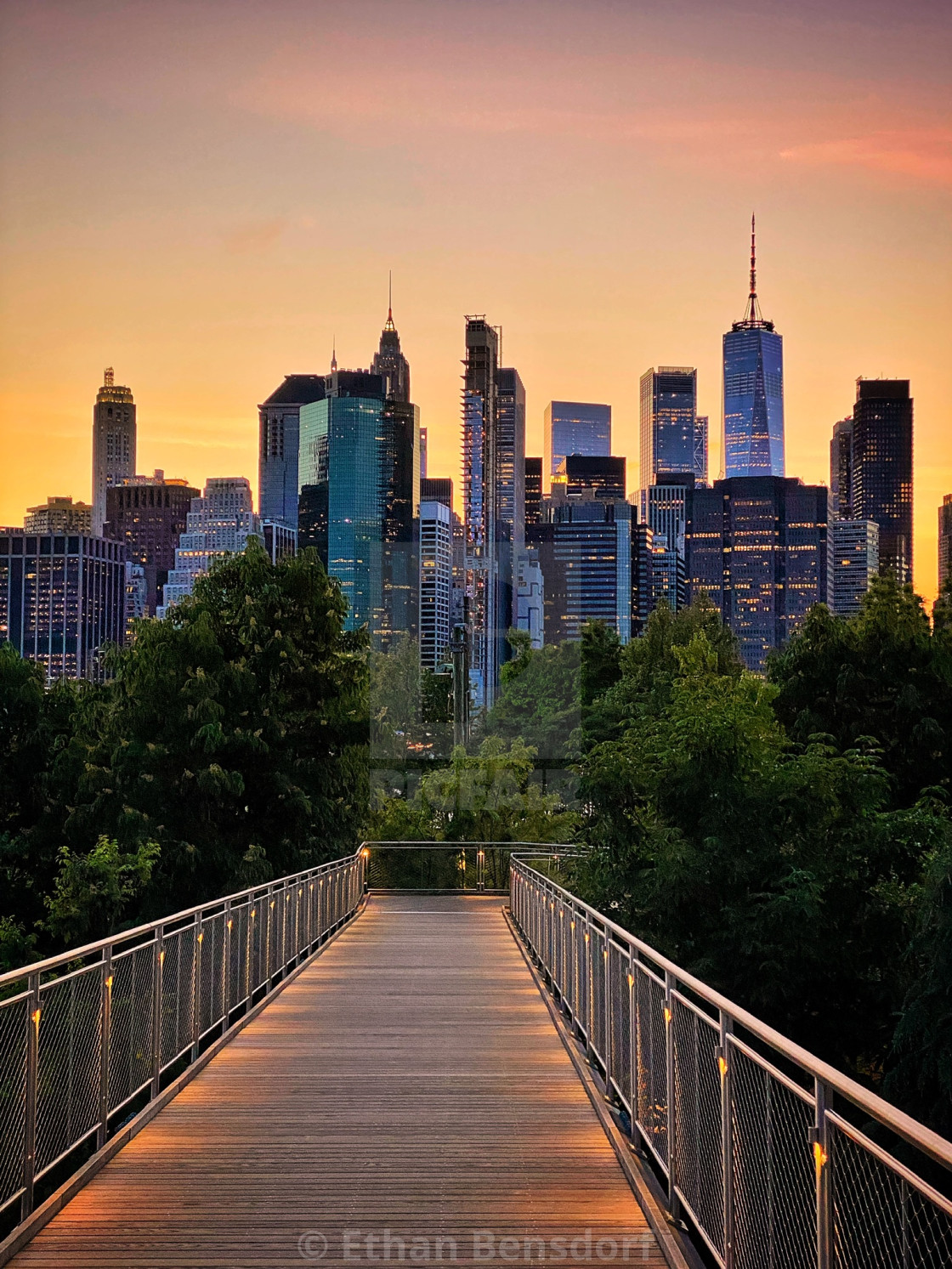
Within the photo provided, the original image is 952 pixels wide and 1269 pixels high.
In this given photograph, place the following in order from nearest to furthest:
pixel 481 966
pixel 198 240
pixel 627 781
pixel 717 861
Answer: pixel 481 966 → pixel 717 861 → pixel 627 781 → pixel 198 240

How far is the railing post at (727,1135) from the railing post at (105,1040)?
127 inches

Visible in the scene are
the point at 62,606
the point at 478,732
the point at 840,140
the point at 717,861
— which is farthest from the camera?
the point at 62,606

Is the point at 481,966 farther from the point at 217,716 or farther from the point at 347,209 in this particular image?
the point at 347,209

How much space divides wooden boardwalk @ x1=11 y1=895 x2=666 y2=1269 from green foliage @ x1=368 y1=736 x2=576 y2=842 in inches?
1229

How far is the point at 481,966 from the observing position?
616 inches

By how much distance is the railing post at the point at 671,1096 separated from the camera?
559 cm

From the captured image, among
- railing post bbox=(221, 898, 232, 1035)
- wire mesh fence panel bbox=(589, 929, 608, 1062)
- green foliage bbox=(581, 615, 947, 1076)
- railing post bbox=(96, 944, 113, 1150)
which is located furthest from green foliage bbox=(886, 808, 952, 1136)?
railing post bbox=(96, 944, 113, 1150)

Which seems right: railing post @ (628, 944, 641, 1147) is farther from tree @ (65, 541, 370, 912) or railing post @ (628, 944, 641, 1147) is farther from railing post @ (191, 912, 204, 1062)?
tree @ (65, 541, 370, 912)

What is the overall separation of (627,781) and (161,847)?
10.4 m

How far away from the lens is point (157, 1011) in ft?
25.5

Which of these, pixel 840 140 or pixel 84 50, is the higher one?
pixel 840 140

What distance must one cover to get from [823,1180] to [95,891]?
78.6 ft

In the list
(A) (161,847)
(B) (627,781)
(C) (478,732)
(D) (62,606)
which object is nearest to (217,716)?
(A) (161,847)

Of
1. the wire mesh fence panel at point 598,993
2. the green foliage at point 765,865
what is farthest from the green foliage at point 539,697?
the wire mesh fence panel at point 598,993
